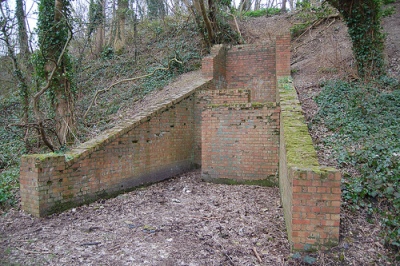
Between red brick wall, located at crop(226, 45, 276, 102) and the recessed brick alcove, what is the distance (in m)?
0.04

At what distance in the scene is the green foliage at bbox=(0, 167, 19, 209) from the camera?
5.05 meters

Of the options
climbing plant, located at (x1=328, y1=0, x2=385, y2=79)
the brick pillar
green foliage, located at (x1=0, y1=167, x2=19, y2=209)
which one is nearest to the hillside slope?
climbing plant, located at (x1=328, y1=0, x2=385, y2=79)

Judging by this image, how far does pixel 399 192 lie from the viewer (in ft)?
A: 11.1

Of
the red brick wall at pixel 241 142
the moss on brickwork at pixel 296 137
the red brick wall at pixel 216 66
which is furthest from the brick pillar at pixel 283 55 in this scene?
the red brick wall at pixel 241 142

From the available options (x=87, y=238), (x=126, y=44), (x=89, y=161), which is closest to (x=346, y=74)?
(x=89, y=161)

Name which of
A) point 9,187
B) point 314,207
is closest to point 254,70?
point 314,207

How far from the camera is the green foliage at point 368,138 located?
3504 millimetres

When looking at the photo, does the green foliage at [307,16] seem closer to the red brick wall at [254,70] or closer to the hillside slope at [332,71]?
the hillside slope at [332,71]

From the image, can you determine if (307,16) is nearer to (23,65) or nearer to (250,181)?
(250,181)

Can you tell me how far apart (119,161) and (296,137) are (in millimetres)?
3559

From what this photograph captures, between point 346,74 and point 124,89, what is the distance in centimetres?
798

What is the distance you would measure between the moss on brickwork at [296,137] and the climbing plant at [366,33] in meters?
2.73

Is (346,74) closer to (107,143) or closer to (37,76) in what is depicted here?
(107,143)

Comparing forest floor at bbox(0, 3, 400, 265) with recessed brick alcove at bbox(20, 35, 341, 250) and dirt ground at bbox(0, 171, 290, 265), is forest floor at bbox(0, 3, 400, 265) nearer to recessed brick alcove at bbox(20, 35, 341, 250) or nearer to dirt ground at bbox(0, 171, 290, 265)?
dirt ground at bbox(0, 171, 290, 265)
